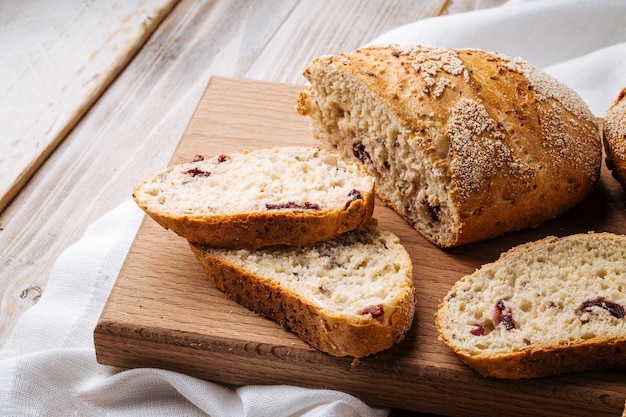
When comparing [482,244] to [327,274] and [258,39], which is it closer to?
[327,274]

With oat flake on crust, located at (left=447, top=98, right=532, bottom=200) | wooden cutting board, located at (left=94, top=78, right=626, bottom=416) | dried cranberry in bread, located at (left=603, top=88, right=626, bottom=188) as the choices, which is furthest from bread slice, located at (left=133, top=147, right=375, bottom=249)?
dried cranberry in bread, located at (left=603, top=88, right=626, bottom=188)

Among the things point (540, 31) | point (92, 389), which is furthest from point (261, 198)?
point (540, 31)

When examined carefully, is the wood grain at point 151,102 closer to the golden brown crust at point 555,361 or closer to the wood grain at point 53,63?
the wood grain at point 53,63

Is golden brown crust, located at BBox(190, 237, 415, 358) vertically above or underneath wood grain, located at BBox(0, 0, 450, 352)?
above

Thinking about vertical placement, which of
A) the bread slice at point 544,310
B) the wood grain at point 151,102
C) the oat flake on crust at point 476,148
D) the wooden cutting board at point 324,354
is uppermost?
the oat flake on crust at point 476,148

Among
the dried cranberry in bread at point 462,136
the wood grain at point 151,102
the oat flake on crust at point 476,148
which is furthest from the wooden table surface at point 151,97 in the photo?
the oat flake on crust at point 476,148

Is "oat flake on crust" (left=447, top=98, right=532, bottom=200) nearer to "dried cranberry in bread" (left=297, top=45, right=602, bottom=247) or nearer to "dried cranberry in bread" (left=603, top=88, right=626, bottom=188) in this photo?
"dried cranberry in bread" (left=297, top=45, right=602, bottom=247)
